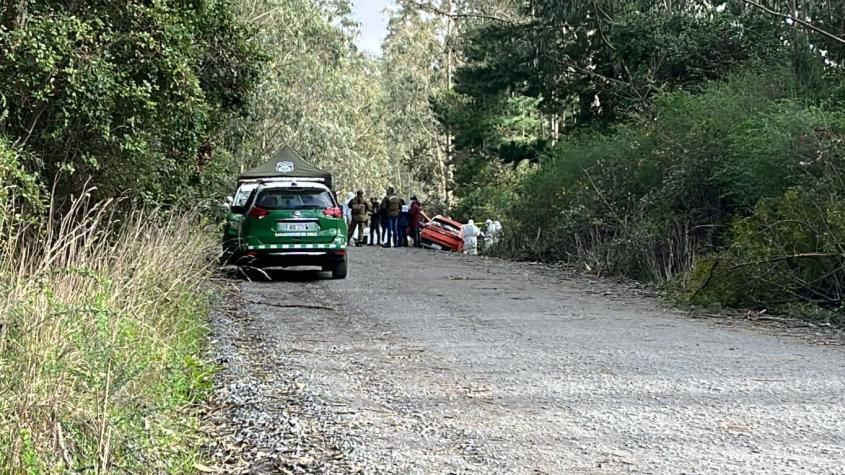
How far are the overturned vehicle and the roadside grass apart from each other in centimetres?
721

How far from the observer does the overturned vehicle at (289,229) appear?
16.8m

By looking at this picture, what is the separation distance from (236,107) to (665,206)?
7.65m

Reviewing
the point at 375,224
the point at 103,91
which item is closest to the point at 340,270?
the point at 103,91

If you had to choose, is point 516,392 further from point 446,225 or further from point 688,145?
point 446,225

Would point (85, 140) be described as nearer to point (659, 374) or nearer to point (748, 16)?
point (659, 374)

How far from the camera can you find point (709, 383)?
7.71 metres

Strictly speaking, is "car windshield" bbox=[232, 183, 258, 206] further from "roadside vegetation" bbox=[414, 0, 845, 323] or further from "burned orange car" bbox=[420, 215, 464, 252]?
"burned orange car" bbox=[420, 215, 464, 252]

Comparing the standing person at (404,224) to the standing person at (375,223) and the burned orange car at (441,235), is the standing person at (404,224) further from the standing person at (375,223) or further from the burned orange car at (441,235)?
the standing person at (375,223)

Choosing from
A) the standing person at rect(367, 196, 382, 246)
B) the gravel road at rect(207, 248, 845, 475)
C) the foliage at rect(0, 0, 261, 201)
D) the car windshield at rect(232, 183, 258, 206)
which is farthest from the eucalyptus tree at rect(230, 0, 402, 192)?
the gravel road at rect(207, 248, 845, 475)

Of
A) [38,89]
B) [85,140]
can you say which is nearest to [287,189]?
[85,140]

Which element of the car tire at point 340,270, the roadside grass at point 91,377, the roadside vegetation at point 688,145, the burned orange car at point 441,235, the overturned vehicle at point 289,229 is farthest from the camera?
the burned orange car at point 441,235

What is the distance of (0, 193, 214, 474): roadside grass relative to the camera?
5184mm

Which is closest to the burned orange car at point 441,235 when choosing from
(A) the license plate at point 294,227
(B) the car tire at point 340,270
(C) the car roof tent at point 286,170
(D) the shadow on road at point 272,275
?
(C) the car roof tent at point 286,170

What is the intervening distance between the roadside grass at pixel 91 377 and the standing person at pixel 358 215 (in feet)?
73.0
